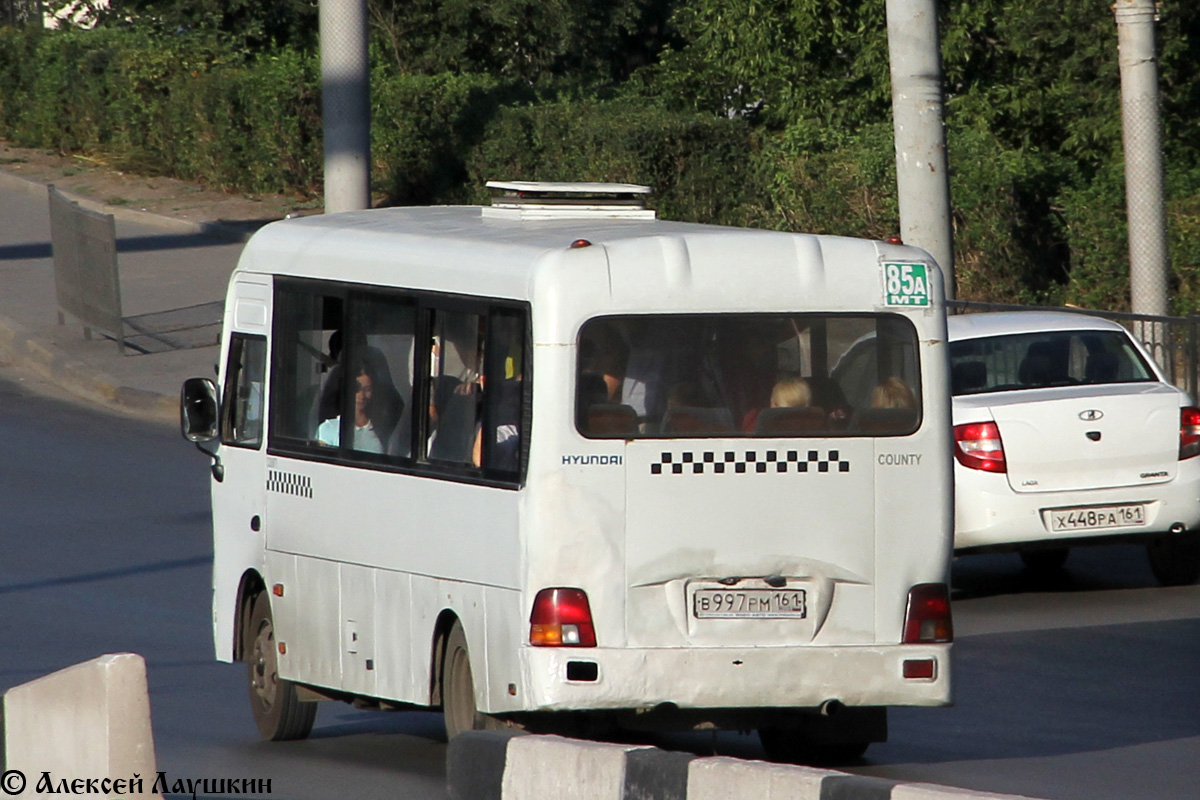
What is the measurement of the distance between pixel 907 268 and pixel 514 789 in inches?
118

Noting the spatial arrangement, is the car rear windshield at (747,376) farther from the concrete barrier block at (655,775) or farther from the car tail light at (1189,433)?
the car tail light at (1189,433)

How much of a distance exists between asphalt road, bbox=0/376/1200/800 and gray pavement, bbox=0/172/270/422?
3902mm

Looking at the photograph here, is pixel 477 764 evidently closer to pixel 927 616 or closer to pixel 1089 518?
pixel 927 616

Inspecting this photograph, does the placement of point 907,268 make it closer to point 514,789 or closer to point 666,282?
point 666,282

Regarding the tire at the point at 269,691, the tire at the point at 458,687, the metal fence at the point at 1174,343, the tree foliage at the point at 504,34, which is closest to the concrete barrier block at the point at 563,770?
the tire at the point at 458,687

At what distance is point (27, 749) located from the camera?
20.4ft

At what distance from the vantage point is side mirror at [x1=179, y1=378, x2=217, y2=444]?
9.80 meters

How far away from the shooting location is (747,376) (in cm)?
822

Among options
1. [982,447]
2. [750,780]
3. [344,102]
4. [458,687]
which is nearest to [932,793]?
[750,780]

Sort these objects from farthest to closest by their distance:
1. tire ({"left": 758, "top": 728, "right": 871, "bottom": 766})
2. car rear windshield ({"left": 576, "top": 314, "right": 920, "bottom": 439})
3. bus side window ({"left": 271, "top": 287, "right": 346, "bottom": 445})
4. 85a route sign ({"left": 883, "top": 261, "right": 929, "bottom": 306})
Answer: bus side window ({"left": 271, "top": 287, "right": 346, "bottom": 445}) < tire ({"left": 758, "top": 728, "right": 871, "bottom": 766}) < 85a route sign ({"left": 883, "top": 261, "right": 929, "bottom": 306}) < car rear windshield ({"left": 576, "top": 314, "right": 920, "bottom": 439})

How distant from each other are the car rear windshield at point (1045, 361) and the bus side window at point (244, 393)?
475cm

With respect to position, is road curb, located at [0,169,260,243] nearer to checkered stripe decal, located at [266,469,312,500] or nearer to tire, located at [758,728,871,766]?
checkered stripe decal, located at [266,469,312,500]

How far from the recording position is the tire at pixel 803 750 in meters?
9.02

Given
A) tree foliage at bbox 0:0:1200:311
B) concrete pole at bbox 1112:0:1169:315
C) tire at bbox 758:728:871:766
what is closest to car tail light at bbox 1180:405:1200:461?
concrete pole at bbox 1112:0:1169:315
